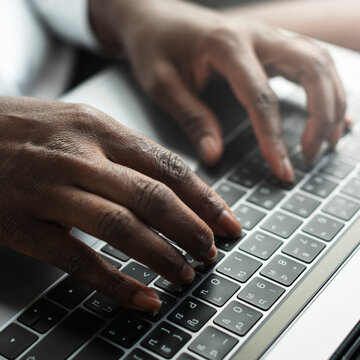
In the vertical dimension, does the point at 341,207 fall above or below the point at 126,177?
below

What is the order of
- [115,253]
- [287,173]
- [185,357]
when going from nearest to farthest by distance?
[185,357] → [115,253] → [287,173]

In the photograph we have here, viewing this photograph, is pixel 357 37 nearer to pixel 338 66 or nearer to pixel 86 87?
pixel 338 66

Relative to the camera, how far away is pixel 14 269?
0.54 meters

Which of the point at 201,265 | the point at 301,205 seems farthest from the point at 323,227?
the point at 201,265

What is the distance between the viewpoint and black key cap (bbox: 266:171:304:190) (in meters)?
0.66

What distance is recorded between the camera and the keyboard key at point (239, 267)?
20.9 inches

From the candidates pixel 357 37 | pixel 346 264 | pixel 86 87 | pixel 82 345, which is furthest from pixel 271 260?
pixel 357 37

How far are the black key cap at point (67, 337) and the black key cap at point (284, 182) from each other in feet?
0.93

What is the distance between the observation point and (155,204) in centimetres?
50

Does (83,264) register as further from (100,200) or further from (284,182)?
(284,182)

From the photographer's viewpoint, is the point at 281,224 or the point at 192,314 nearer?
the point at 192,314

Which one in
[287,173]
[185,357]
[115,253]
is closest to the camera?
[185,357]

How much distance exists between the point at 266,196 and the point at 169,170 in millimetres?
148

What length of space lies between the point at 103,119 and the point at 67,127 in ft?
0.13
